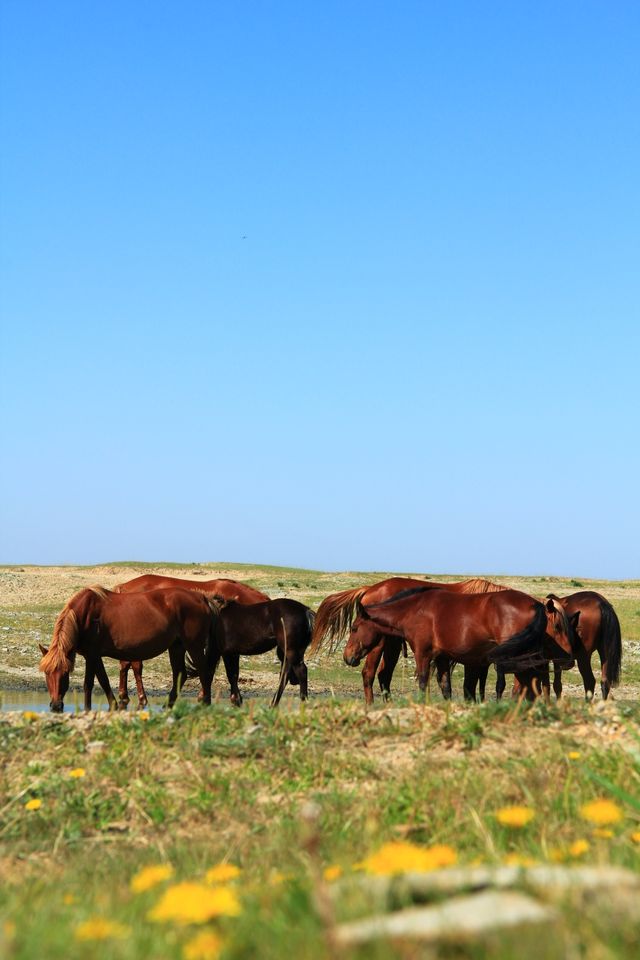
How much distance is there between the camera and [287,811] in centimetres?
612

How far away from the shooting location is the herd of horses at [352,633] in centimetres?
1302

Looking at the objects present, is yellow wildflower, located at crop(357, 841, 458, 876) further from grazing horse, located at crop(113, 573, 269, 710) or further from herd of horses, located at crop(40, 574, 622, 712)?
grazing horse, located at crop(113, 573, 269, 710)

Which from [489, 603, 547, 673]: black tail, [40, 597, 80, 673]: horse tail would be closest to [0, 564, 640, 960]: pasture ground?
[489, 603, 547, 673]: black tail

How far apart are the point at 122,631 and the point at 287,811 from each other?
25.4ft

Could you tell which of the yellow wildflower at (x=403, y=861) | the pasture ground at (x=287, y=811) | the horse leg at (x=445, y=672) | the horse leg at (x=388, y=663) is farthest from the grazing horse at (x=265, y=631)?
the yellow wildflower at (x=403, y=861)

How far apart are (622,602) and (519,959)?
33964 mm

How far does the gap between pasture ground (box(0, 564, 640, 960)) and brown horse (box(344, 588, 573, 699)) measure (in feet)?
14.4

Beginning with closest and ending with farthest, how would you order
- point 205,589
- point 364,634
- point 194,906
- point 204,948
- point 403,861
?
point 204,948, point 194,906, point 403,861, point 364,634, point 205,589

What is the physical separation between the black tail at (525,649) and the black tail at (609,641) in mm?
3019

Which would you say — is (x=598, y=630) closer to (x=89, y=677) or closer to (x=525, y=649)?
(x=525, y=649)

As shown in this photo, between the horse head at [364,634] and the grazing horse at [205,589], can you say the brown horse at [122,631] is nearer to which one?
the horse head at [364,634]

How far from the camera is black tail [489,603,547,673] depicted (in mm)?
12750

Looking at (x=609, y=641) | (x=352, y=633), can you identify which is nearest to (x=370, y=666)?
(x=352, y=633)

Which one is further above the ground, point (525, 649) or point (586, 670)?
point (525, 649)
